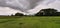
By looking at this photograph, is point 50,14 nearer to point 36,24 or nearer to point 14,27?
point 36,24

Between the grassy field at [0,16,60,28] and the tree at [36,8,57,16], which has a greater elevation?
the tree at [36,8,57,16]

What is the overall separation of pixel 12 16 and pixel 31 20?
109 mm

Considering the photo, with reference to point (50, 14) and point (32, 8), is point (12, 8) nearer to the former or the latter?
point (32, 8)

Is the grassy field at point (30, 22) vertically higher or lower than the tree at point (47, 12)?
lower

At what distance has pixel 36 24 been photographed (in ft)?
2.30

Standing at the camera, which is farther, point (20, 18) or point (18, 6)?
point (18, 6)

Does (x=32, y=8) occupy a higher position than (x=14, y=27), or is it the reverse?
(x=32, y=8)

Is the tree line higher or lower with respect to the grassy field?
higher

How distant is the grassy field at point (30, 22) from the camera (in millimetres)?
699

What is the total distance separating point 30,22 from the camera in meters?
0.71

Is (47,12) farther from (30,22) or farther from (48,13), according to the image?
(30,22)

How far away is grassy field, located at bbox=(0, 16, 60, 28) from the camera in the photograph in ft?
2.29

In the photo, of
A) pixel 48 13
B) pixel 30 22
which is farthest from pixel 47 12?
pixel 30 22

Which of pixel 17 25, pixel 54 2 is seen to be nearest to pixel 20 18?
pixel 17 25
